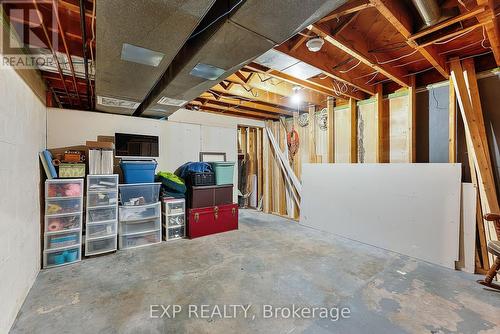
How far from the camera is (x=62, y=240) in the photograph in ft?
8.77

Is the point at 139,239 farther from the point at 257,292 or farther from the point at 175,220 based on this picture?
the point at 257,292

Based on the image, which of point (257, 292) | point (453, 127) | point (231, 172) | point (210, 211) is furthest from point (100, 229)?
point (453, 127)

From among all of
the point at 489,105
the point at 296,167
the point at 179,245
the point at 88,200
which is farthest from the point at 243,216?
the point at 489,105

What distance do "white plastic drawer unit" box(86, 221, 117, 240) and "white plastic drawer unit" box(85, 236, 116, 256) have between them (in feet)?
0.23

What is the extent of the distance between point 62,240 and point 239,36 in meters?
3.10

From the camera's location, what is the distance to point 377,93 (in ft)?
11.5

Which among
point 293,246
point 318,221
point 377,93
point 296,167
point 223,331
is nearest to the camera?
point 223,331

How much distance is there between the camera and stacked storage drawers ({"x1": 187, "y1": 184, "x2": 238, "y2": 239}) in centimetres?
368

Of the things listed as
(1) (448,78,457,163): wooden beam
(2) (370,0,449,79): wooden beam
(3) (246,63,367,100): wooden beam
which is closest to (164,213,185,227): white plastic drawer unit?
(3) (246,63,367,100): wooden beam

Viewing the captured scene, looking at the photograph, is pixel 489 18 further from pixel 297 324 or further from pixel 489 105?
pixel 297 324

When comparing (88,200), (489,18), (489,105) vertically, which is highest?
(489,18)

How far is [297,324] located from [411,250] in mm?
2212

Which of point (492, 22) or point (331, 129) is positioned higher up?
point (492, 22)

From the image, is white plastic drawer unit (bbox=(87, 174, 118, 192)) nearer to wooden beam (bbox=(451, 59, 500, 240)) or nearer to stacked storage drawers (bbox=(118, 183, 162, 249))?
stacked storage drawers (bbox=(118, 183, 162, 249))
